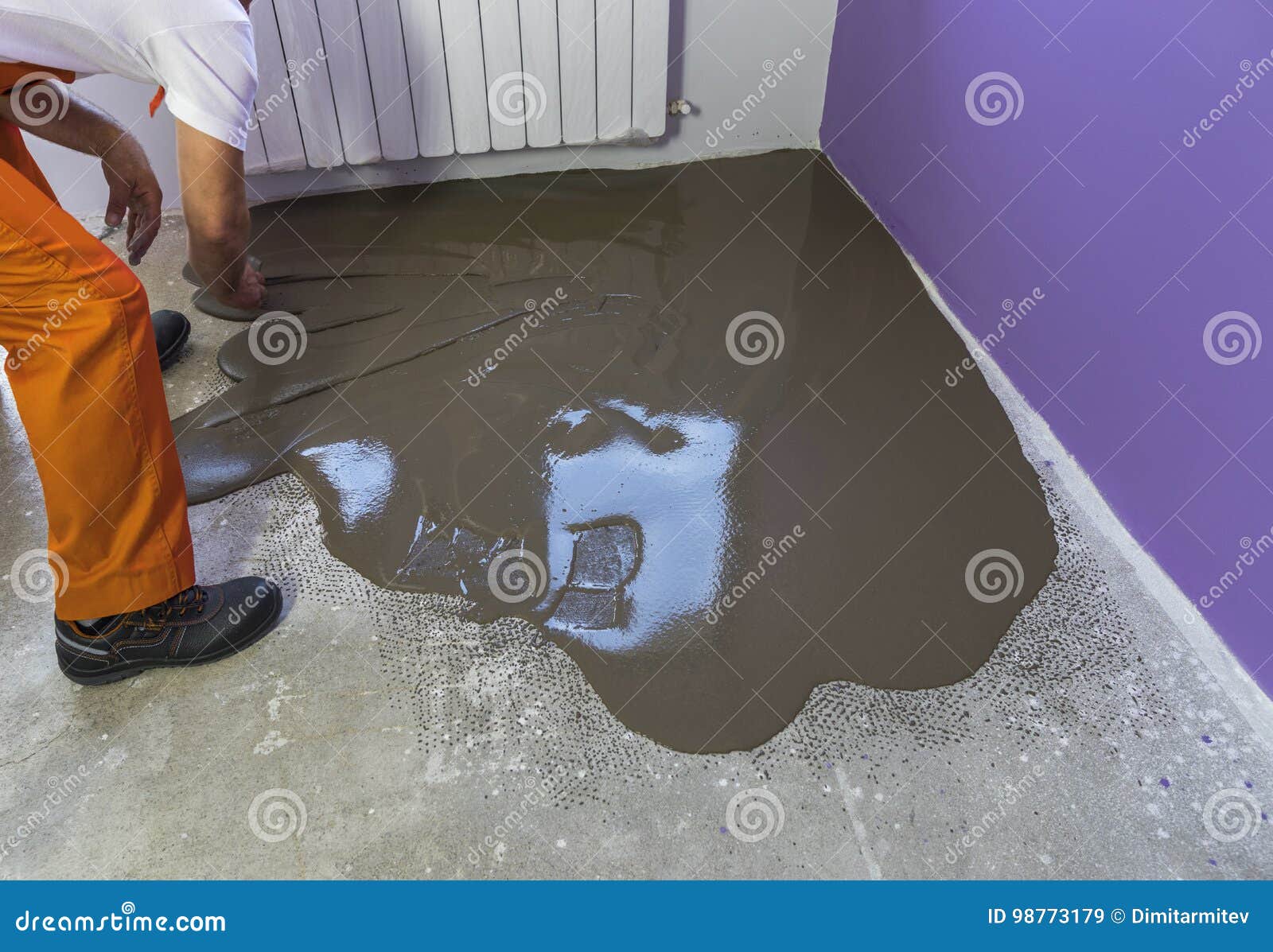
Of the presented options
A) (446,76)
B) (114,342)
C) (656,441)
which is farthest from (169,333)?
(656,441)

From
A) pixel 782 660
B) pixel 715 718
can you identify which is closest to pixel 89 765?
pixel 715 718

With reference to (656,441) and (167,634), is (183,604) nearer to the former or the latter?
(167,634)

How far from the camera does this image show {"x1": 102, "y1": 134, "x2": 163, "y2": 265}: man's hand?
180 centimetres

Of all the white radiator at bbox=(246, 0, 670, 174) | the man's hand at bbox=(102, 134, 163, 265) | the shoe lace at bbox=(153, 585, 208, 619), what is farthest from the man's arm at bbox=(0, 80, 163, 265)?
the white radiator at bbox=(246, 0, 670, 174)

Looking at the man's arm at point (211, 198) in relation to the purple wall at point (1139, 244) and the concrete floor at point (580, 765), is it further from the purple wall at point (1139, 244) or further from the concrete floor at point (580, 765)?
the purple wall at point (1139, 244)

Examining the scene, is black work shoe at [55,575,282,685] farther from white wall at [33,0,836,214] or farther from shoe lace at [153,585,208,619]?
white wall at [33,0,836,214]

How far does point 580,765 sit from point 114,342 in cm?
96

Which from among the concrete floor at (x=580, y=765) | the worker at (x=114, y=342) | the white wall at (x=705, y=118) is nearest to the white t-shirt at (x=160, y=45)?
the worker at (x=114, y=342)

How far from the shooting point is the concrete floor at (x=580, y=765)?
139 centimetres

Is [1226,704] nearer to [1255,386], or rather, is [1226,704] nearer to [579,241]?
[1255,386]

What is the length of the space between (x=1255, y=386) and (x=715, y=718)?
3.41 feet

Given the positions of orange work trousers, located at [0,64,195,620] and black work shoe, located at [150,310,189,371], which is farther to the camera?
black work shoe, located at [150,310,189,371]

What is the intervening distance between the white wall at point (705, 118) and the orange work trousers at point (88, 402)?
1.40 metres

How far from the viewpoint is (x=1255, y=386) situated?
1562 mm
